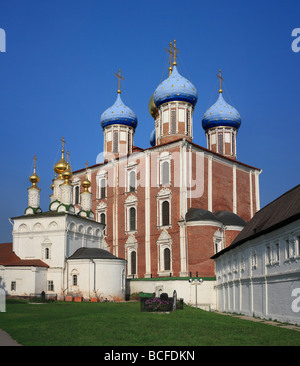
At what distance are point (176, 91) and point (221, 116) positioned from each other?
6169 mm

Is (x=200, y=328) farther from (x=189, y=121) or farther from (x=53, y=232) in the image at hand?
(x=189, y=121)

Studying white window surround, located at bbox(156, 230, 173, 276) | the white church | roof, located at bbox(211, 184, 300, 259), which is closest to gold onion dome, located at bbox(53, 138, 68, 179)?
the white church

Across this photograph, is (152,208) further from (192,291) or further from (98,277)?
(192,291)

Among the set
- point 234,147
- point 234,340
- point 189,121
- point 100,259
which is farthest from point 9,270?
point 234,340

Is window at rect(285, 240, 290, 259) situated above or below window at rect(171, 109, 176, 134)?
below

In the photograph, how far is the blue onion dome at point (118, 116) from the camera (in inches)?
1897

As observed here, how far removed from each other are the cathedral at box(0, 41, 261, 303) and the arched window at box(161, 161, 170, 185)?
0.08 m

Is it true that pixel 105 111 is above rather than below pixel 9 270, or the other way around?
above

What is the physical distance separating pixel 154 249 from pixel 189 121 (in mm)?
11847

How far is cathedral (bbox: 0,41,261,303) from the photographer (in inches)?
1421

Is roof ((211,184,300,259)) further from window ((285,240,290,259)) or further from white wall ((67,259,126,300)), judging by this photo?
white wall ((67,259,126,300))

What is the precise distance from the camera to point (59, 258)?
36.6 meters

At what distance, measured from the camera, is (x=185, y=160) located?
38.2 meters
